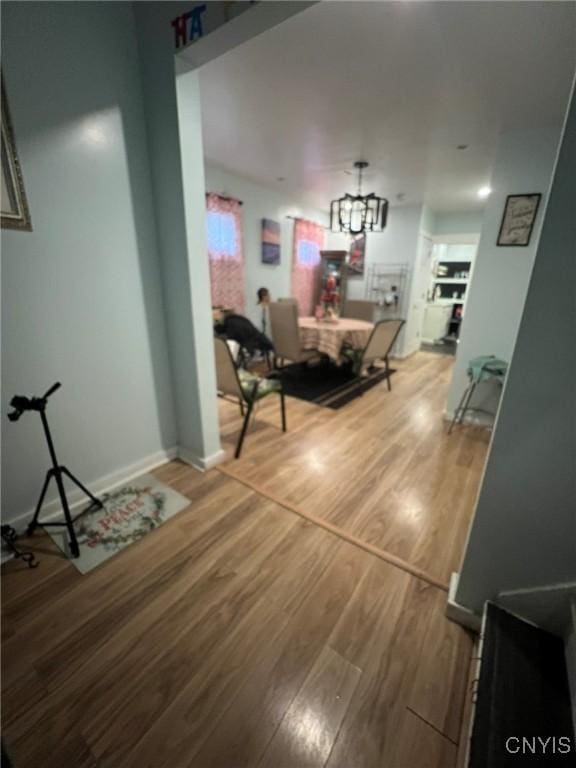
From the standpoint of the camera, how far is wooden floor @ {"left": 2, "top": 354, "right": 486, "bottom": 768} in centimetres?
89

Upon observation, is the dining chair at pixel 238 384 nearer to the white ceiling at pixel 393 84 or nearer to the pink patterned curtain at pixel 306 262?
the white ceiling at pixel 393 84

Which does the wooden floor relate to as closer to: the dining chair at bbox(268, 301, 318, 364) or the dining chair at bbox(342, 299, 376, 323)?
the dining chair at bbox(268, 301, 318, 364)

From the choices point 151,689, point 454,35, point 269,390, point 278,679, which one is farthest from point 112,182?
point 278,679

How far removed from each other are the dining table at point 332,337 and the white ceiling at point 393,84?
66.5 inches

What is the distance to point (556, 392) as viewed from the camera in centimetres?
86

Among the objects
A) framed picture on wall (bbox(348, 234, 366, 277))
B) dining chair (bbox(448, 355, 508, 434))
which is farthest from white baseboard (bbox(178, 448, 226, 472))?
framed picture on wall (bbox(348, 234, 366, 277))

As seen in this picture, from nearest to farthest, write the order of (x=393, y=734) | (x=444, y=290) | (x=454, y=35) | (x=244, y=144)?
(x=393, y=734) → (x=454, y=35) → (x=244, y=144) → (x=444, y=290)

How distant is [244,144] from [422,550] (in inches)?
140

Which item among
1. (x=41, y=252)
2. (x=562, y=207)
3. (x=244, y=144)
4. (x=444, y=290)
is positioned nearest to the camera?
(x=562, y=207)

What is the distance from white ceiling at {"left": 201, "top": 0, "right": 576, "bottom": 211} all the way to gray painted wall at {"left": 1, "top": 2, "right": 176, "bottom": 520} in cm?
76

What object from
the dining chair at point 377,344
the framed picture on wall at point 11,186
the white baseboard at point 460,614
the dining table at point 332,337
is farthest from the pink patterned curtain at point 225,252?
the white baseboard at point 460,614

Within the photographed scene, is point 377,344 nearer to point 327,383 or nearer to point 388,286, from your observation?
point 327,383

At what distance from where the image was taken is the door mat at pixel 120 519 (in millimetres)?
1486

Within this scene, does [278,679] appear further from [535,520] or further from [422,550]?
[535,520]
